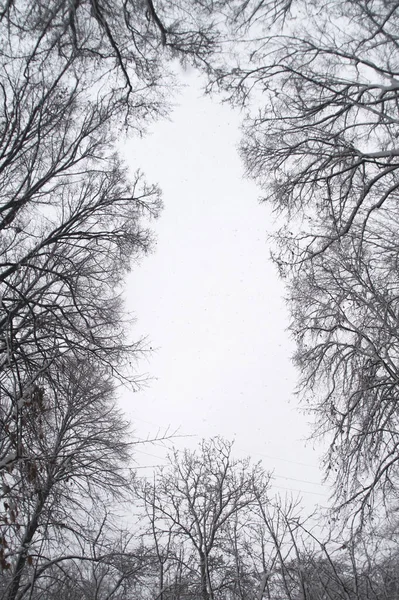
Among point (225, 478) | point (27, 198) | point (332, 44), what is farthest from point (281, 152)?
point (225, 478)

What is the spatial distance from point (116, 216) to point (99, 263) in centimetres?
93

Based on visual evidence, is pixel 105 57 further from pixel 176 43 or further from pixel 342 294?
pixel 342 294

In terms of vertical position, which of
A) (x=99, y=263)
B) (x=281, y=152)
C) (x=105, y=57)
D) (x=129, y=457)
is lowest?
(x=129, y=457)

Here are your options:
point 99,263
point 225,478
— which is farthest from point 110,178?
point 225,478

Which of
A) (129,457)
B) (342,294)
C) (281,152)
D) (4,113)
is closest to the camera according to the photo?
(4,113)

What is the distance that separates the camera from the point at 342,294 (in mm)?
7289

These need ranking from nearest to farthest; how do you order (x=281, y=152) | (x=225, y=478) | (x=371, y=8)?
(x=371, y=8) < (x=281, y=152) < (x=225, y=478)

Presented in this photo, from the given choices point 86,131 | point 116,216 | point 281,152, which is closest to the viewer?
point 86,131

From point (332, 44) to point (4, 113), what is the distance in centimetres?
470

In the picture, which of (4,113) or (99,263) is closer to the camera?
(4,113)

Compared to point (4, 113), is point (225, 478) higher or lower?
lower

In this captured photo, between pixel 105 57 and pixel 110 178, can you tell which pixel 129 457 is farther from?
pixel 105 57

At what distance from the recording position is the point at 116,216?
659cm

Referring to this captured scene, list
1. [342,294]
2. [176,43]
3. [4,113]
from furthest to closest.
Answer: [342,294], [4,113], [176,43]
